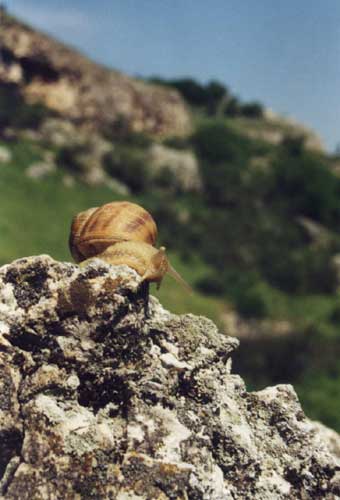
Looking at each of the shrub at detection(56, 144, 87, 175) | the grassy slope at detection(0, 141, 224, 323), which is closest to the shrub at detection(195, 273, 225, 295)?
the grassy slope at detection(0, 141, 224, 323)

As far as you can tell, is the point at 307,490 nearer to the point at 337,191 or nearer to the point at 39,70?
the point at 39,70

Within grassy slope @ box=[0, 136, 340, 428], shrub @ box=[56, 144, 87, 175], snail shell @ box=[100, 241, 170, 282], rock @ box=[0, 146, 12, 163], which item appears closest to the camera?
snail shell @ box=[100, 241, 170, 282]

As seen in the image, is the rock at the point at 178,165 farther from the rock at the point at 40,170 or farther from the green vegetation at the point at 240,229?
the rock at the point at 40,170

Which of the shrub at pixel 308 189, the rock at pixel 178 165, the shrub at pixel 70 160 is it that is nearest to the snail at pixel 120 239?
the shrub at pixel 70 160

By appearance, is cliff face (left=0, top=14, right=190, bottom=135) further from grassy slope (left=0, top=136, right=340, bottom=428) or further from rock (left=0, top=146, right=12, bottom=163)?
A: rock (left=0, top=146, right=12, bottom=163)

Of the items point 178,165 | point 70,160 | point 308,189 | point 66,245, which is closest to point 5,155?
point 70,160

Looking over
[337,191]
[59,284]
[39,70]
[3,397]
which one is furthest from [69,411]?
[337,191]

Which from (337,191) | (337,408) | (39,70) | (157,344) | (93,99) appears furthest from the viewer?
(337,191)
